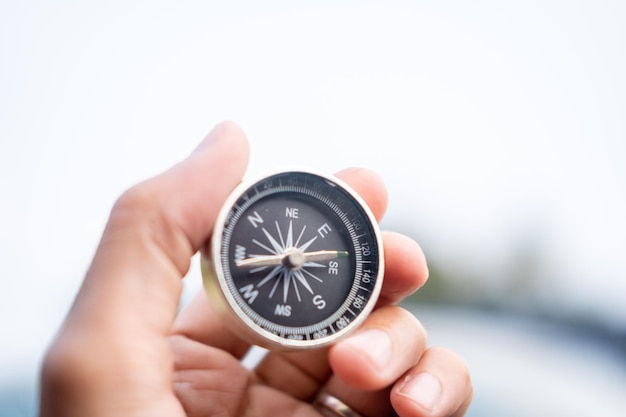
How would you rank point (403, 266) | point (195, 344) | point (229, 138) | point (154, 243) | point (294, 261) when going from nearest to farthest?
1. point (154, 243)
2. point (229, 138)
3. point (294, 261)
4. point (403, 266)
5. point (195, 344)

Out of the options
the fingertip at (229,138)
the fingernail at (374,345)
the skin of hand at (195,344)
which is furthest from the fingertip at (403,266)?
the fingertip at (229,138)

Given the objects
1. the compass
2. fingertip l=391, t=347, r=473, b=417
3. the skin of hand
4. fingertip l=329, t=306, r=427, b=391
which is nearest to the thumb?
the skin of hand

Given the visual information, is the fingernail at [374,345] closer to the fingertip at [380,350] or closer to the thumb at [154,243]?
the fingertip at [380,350]

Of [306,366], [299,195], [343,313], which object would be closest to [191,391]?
[306,366]

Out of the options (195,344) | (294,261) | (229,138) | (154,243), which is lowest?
(195,344)

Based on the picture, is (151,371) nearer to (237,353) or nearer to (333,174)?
(237,353)

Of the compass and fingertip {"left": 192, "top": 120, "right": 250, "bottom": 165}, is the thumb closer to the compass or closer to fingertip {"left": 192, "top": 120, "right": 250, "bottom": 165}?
fingertip {"left": 192, "top": 120, "right": 250, "bottom": 165}

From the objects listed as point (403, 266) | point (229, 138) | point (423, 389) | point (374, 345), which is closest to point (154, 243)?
point (229, 138)

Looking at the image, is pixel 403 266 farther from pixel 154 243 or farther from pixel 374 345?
pixel 154 243
